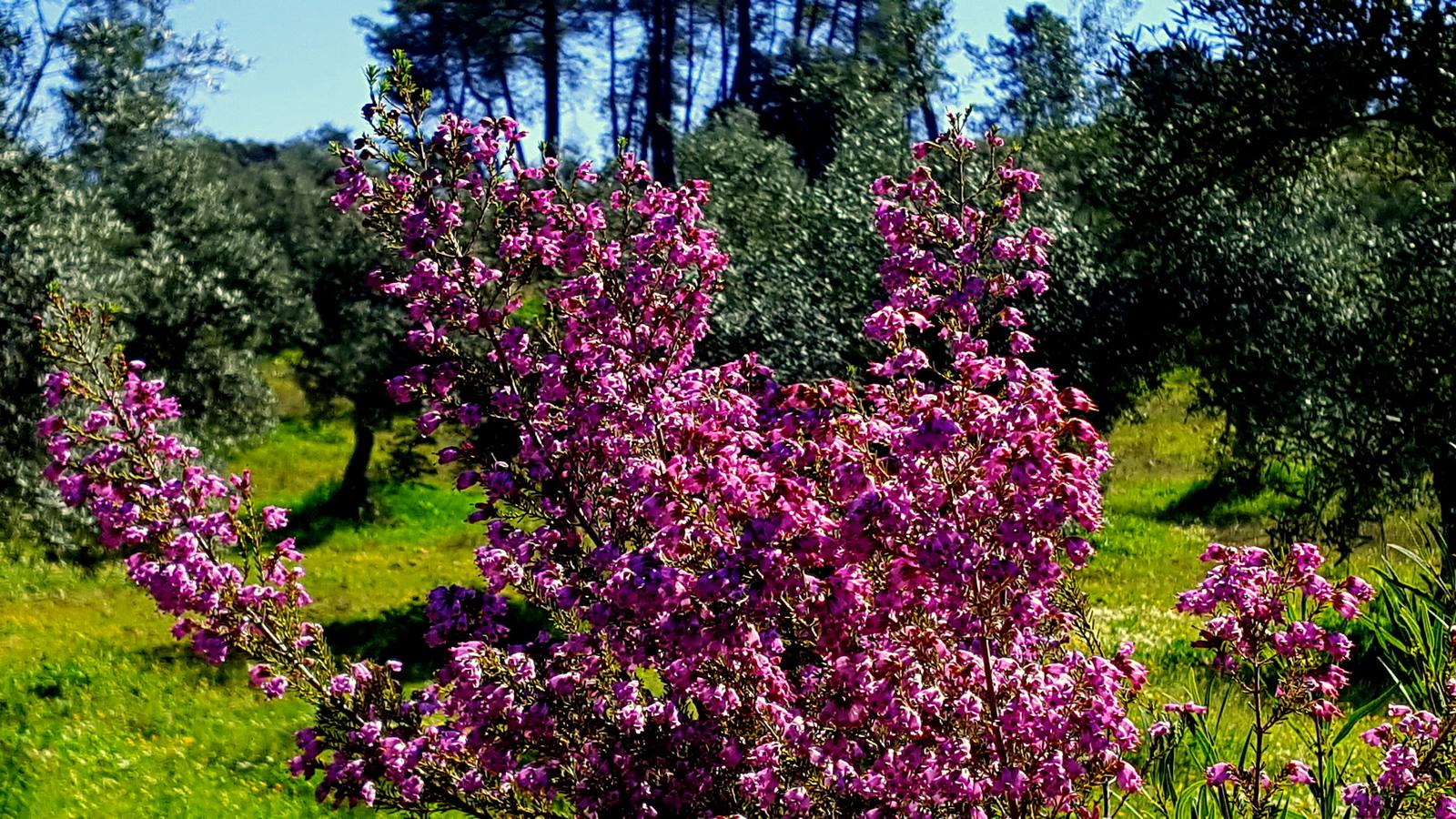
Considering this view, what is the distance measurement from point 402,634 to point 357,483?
36.6 ft

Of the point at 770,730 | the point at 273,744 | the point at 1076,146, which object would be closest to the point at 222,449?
the point at 273,744

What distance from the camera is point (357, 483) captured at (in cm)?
3103

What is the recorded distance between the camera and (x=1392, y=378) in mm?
13492

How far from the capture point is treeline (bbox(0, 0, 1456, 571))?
13391 mm

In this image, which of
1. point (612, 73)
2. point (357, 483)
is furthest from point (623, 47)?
point (357, 483)

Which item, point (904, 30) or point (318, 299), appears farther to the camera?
point (318, 299)

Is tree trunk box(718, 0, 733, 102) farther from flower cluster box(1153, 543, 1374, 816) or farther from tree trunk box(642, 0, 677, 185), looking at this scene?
flower cluster box(1153, 543, 1374, 816)

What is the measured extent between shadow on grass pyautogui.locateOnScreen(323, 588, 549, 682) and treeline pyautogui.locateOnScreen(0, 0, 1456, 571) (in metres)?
5.01

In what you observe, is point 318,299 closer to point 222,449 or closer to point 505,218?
point 222,449

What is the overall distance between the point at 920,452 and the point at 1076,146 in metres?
16.5

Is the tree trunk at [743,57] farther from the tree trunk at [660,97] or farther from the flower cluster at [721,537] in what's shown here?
the flower cluster at [721,537]

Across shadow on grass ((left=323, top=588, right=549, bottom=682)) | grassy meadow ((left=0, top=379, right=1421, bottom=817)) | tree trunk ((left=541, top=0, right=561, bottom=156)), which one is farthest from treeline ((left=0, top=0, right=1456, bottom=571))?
tree trunk ((left=541, top=0, right=561, bottom=156))

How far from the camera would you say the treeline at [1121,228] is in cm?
1339

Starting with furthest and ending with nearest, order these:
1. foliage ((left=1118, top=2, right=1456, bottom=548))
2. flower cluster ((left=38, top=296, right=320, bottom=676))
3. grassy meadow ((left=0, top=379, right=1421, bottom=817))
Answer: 1. foliage ((left=1118, top=2, right=1456, bottom=548))
2. grassy meadow ((left=0, top=379, right=1421, bottom=817))
3. flower cluster ((left=38, top=296, right=320, bottom=676))
